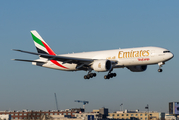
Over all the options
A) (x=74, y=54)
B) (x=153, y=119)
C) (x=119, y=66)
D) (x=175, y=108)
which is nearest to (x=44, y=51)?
(x=74, y=54)

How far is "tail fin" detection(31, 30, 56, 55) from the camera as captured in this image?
2928 inches

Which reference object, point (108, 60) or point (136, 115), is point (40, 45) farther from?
point (136, 115)

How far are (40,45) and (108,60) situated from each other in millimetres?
19920

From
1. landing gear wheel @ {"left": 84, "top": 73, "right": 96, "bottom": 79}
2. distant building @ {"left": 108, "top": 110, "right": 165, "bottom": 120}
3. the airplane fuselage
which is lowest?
distant building @ {"left": 108, "top": 110, "right": 165, "bottom": 120}

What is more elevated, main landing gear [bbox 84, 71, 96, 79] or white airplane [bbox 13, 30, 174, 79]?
white airplane [bbox 13, 30, 174, 79]

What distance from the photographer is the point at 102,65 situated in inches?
2429

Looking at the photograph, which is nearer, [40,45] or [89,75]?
[89,75]

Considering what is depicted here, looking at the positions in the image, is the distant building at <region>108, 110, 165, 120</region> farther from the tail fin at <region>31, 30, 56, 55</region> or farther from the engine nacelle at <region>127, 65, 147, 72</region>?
the tail fin at <region>31, 30, 56, 55</region>

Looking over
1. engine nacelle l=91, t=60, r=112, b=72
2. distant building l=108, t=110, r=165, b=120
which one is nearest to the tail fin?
engine nacelle l=91, t=60, r=112, b=72

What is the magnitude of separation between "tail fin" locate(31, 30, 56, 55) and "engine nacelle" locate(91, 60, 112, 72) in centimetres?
1448

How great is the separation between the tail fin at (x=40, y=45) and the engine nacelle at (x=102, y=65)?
14475mm

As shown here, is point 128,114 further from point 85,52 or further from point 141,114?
point 85,52

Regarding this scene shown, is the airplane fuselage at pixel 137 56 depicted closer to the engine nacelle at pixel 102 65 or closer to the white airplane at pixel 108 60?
the white airplane at pixel 108 60

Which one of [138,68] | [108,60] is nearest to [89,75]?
[108,60]
